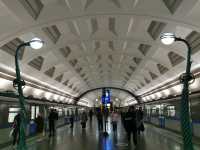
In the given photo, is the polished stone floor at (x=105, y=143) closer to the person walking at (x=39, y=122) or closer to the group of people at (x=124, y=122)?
the group of people at (x=124, y=122)

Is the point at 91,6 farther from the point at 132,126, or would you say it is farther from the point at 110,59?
the point at 110,59

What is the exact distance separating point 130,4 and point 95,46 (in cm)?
910

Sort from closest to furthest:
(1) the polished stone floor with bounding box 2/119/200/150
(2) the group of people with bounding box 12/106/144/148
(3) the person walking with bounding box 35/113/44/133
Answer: (1) the polished stone floor with bounding box 2/119/200/150 < (2) the group of people with bounding box 12/106/144/148 < (3) the person walking with bounding box 35/113/44/133

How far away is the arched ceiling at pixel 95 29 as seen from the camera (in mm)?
10180

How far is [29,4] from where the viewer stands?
10219 mm

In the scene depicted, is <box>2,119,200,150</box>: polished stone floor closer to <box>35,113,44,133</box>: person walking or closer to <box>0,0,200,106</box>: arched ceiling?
<box>35,113,44,133</box>: person walking

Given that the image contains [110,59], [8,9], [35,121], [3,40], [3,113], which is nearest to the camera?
[8,9]

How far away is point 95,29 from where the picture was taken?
15148 mm

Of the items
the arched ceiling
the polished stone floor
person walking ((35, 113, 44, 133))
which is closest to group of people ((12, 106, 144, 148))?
person walking ((35, 113, 44, 133))

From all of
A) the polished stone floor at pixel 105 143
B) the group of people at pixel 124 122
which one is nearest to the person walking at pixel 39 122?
the group of people at pixel 124 122

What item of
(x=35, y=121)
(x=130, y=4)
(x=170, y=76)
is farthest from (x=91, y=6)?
(x=170, y=76)

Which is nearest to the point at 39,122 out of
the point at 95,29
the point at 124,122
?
the point at 124,122

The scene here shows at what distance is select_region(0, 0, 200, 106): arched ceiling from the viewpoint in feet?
33.4

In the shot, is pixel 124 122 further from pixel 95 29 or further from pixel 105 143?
pixel 95 29
